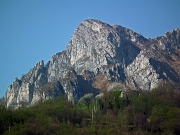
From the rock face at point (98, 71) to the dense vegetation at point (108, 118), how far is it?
228 feet

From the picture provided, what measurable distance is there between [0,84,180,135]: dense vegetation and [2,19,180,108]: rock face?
228 feet

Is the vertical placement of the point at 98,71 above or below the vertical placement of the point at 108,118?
above

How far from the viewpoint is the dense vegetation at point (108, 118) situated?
6009cm

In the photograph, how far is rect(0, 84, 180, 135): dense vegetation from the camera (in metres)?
60.1

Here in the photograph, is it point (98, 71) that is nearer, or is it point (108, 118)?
point (108, 118)

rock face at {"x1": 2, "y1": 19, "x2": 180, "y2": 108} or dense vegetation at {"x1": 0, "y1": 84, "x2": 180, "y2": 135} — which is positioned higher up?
rock face at {"x1": 2, "y1": 19, "x2": 180, "y2": 108}

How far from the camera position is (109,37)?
191m

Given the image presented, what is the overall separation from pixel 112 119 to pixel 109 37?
12301 centimetres

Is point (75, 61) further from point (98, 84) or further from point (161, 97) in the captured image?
point (161, 97)

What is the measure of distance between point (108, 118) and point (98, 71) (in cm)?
10242

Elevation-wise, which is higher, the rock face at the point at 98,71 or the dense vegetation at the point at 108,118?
the rock face at the point at 98,71

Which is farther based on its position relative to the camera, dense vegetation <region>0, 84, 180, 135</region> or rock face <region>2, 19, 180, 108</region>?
rock face <region>2, 19, 180, 108</region>

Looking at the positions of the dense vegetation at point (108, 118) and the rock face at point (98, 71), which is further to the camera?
the rock face at point (98, 71)

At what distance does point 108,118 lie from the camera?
71188mm
